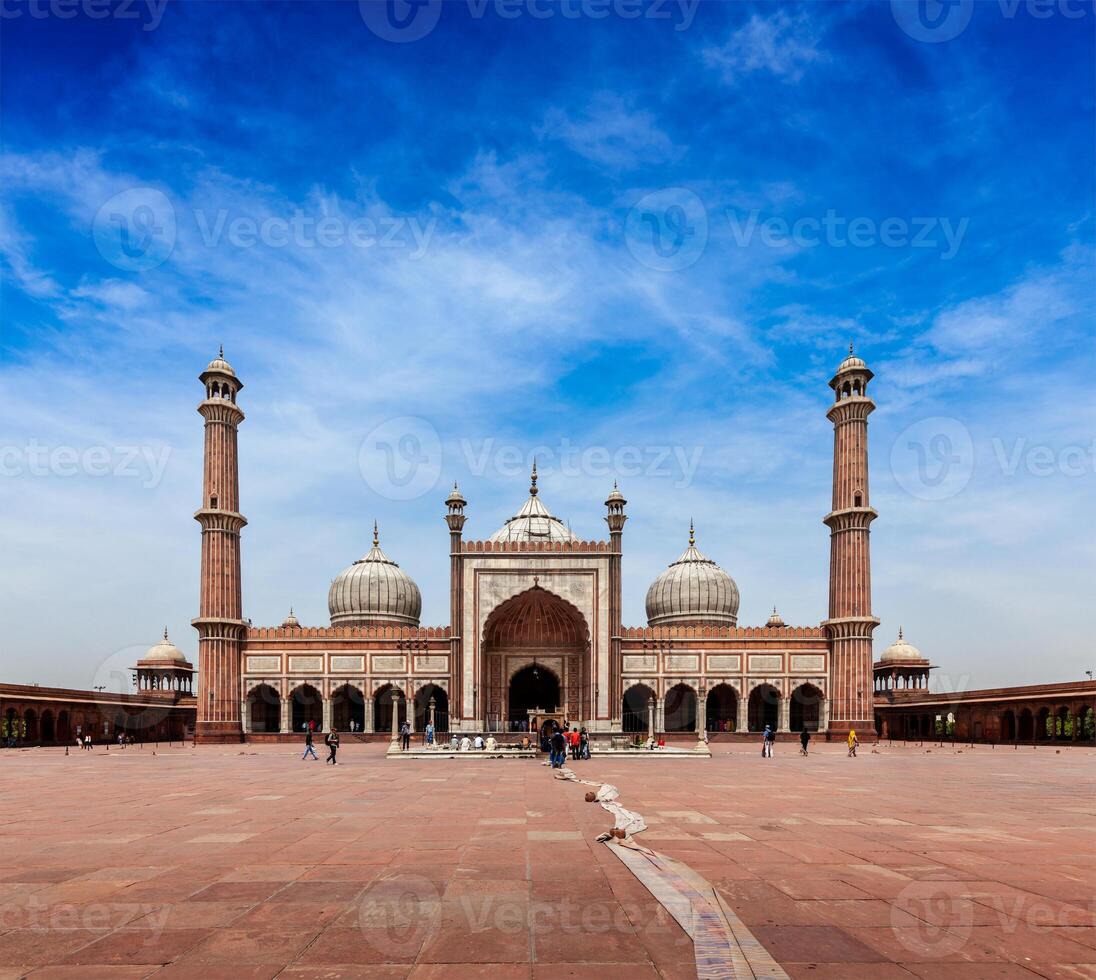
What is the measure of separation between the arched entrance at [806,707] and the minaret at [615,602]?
10523mm

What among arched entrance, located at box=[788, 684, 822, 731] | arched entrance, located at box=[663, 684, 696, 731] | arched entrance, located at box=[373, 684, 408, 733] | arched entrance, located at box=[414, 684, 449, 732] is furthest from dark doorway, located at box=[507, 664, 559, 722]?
arched entrance, located at box=[788, 684, 822, 731]

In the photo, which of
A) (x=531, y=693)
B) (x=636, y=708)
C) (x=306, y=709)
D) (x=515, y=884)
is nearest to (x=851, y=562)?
(x=636, y=708)

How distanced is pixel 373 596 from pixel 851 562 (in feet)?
101

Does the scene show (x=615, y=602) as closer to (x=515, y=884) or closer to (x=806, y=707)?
(x=806, y=707)

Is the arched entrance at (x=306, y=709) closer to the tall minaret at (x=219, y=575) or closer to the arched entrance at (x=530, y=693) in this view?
the tall minaret at (x=219, y=575)

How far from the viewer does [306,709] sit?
54406mm

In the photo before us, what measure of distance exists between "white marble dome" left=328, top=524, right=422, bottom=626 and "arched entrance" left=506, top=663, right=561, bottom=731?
10.4m

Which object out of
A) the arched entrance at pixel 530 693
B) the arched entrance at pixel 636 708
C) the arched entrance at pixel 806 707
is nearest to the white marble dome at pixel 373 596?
the arched entrance at pixel 530 693

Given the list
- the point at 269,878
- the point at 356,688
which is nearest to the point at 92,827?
the point at 269,878

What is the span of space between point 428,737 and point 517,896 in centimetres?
2992

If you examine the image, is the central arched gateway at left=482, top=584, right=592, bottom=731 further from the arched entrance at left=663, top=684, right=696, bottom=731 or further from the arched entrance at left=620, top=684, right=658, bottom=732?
the arched entrance at left=663, top=684, right=696, bottom=731

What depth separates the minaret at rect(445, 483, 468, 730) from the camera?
49.5 m

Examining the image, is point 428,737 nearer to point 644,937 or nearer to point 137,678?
point 644,937

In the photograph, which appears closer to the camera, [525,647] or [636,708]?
[525,647]
